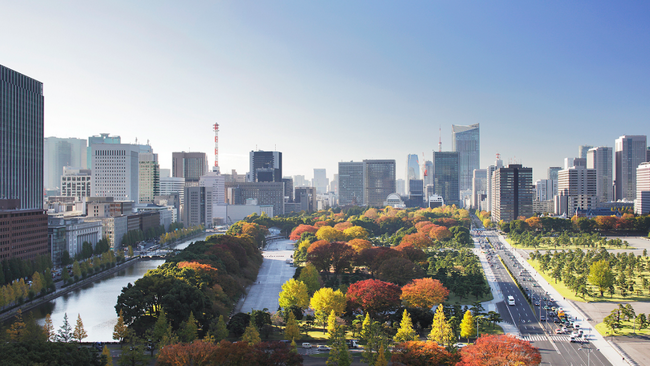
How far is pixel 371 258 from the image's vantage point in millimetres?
53844

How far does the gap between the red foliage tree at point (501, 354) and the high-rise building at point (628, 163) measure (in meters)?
179

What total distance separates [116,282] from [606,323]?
5024 centimetres

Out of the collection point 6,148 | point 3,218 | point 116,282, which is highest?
point 6,148

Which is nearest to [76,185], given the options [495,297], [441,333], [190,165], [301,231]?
[190,165]

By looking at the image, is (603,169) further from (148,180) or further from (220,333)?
(220,333)

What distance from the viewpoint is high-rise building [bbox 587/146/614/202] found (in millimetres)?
178000

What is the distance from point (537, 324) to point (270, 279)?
30691 millimetres

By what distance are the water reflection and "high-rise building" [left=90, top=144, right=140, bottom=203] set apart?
235 ft

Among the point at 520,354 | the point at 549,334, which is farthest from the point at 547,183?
the point at 520,354

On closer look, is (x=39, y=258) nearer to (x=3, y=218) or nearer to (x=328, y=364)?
(x=3, y=218)

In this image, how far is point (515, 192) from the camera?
376 ft

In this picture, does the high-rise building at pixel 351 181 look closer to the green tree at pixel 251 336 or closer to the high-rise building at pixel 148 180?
the high-rise building at pixel 148 180

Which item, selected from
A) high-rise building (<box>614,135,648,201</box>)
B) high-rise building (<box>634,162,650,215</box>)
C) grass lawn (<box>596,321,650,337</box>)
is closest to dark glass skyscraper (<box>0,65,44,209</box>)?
grass lawn (<box>596,321,650,337</box>)

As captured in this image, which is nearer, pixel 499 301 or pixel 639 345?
pixel 639 345
